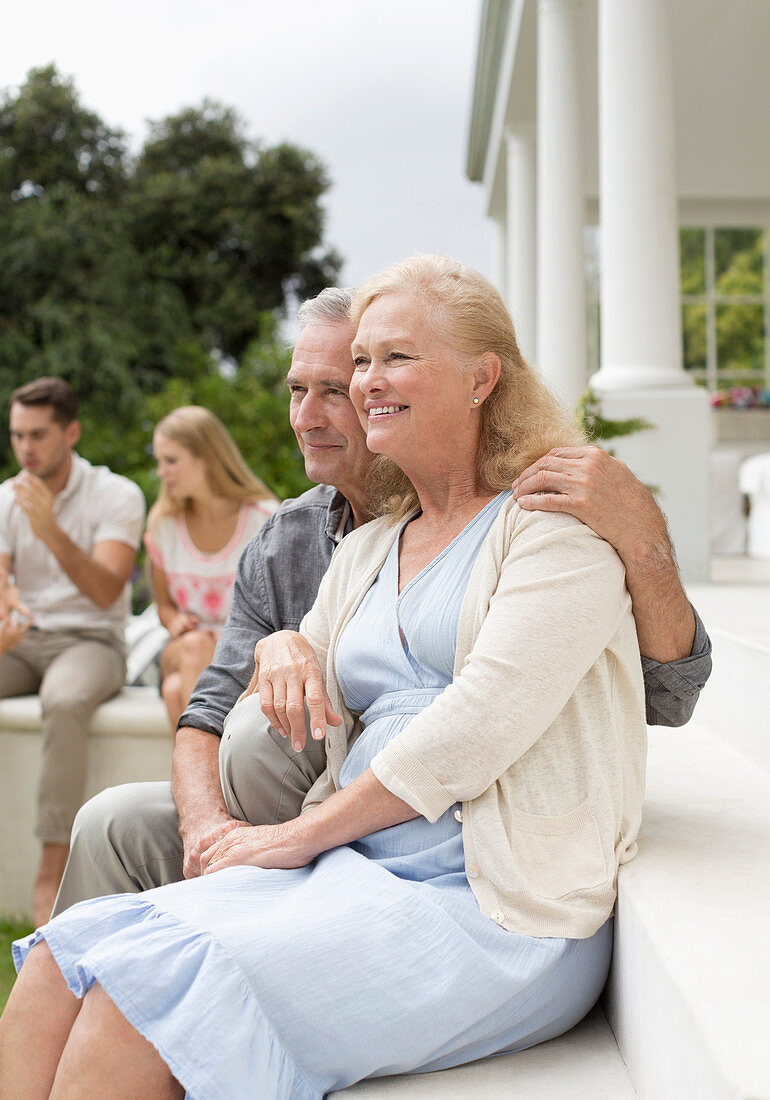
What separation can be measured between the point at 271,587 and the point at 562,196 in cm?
487

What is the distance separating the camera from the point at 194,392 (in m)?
14.6

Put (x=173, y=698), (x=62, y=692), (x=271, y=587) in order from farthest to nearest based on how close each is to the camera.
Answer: (x=62, y=692) < (x=173, y=698) < (x=271, y=587)

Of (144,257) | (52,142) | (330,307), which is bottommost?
(330,307)

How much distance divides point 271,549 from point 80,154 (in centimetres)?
2135

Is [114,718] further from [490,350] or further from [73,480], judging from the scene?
[490,350]

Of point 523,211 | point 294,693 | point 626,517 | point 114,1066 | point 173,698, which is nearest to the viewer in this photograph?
point 114,1066

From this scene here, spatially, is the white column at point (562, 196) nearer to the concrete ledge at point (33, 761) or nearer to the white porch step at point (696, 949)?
the concrete ledge at point (33, 761)

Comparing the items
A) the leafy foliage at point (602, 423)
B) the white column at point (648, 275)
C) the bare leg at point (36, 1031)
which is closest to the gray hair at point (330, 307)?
the bare leg at point (36, 1031)

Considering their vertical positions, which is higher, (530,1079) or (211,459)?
(211,459)

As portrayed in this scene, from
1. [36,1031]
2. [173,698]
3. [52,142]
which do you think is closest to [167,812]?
[36,1031]

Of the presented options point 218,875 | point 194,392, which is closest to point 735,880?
point 218,875

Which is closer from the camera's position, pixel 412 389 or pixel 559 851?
pixel 559 851

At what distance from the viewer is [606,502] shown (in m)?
1.60

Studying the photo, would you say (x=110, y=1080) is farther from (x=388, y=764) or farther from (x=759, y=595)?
(x=759, y=595)
